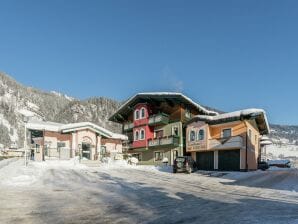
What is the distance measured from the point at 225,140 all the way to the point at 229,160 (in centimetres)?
223

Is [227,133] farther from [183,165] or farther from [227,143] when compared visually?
[183,165]

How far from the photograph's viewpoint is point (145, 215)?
41.4 ft

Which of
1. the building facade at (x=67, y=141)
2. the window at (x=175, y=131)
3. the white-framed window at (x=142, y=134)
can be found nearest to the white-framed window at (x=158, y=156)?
the white-framed window at (x=142, y=134)

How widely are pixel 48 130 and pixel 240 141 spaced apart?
2297cm

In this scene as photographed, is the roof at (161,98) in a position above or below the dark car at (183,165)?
above

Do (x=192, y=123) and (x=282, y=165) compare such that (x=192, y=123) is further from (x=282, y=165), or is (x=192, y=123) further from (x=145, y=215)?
(x=145, y=215)

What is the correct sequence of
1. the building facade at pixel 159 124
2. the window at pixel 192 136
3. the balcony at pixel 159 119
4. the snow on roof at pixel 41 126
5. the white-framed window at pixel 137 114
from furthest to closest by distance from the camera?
the white-framed window at pixel 137 114
the balcony at pixel 159 119
the building facade at pixel 159 124
the snow on roof at pixel 41 126
the window at pixel 192 136

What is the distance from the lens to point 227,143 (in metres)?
39.8

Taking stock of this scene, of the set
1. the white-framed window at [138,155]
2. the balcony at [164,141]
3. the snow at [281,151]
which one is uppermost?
the balcony at [164,141]

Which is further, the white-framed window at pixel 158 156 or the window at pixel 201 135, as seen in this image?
the white-framed window at pixel 158 156

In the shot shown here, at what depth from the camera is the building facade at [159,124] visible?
159 feet

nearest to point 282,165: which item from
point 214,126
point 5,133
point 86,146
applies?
point 214,126

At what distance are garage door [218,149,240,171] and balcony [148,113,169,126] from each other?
10230 millimetres

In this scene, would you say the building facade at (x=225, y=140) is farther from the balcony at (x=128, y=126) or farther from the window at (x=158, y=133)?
the balcony at (x=128, y=126)
